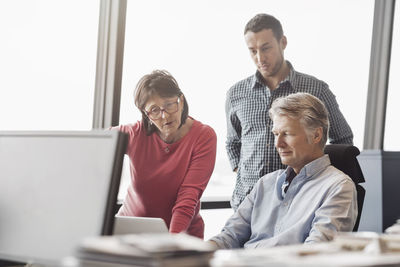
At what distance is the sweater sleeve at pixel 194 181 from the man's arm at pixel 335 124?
82cm

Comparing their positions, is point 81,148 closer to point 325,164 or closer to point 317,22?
point 325,164

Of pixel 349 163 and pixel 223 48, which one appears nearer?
pixel 349 163

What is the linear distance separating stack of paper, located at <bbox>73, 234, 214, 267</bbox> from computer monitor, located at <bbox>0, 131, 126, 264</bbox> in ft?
0.49

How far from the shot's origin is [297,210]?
2.04 metres

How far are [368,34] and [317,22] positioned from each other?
1.80ft

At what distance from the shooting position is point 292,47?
396 cm

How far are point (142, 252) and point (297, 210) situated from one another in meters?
1.19

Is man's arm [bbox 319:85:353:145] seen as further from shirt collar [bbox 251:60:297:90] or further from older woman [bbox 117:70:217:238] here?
older woman [bbox 117:70:217:238]

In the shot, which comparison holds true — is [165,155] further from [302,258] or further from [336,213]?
[302,258]

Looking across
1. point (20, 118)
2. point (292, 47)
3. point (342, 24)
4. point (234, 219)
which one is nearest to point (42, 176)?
point (234, 219)

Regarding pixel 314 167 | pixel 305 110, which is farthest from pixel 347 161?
pixel 305 110

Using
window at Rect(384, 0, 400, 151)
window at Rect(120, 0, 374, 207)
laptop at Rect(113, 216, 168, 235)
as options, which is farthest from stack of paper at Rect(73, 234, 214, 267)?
window at Rect(384, 0, 400, 151)

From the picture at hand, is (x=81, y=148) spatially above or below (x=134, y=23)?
below

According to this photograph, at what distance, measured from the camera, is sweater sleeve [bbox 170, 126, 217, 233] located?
83.2 inches
